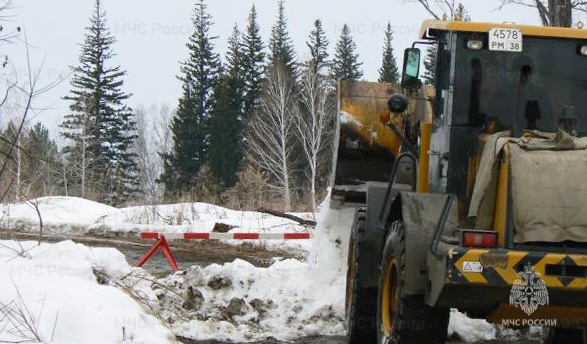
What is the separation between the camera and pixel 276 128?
47.0m

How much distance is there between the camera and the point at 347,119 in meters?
9.84

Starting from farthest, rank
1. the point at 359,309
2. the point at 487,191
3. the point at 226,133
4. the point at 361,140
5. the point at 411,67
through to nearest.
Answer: the point at 226,133, the point at 361,140, the point at 359,309, the point at 411,67, the point at 487,191

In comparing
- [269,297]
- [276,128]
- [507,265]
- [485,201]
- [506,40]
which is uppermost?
[276,128]

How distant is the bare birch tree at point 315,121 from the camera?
43.6m

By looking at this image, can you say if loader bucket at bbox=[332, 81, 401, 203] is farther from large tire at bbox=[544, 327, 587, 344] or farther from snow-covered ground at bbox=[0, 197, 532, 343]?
large tire at bbox=[544, 327, 587, 344]

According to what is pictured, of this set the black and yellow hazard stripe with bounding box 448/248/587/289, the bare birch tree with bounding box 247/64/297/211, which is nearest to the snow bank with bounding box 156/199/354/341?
the black and yellow hazard stripe with bounding box 448/248/587/289

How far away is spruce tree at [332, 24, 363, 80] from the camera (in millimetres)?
57750

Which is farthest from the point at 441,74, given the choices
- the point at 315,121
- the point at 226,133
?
the point at 226,133

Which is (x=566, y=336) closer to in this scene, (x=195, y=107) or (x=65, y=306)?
(x=65, y=306)

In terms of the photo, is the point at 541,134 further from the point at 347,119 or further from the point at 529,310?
the point at 347,119

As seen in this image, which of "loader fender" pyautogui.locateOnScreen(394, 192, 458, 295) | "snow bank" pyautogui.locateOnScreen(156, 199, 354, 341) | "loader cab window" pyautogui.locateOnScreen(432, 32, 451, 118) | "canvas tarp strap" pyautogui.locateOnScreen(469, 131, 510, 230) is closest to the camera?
"canvas tarp strap" pyautogui.locateOnScreen(469, 131, 510, 230)

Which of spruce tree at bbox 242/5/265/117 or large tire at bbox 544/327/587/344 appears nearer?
large tire at bbox 544/327/587/344

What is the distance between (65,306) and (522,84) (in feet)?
12.9

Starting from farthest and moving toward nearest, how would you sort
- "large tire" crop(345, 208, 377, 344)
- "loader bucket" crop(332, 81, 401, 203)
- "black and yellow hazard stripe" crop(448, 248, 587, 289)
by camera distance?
1. "loader bucket" crop(332, 81, 401, 203)
2. "large tire" crop(345, 208, 377, 344)
3. "black and yellow hazard stripe" crop(448, 248, 587, 289)
